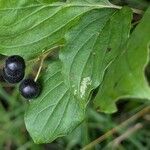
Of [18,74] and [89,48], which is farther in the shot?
[18,74]

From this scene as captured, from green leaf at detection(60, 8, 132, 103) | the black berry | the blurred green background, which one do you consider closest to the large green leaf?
green leaf at detection(60, 8, 132, 103)

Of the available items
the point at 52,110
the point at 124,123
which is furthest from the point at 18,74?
the point at 124,123

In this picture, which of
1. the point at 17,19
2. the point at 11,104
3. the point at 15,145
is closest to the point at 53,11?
the point at 17,19

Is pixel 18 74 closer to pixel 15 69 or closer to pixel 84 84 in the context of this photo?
pixel 15 69

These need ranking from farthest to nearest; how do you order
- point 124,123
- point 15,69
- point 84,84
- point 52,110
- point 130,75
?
point 124,123, point 52,110, point 15,69, point 84,84, point 130,75

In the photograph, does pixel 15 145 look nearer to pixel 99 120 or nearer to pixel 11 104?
pixel 11 104

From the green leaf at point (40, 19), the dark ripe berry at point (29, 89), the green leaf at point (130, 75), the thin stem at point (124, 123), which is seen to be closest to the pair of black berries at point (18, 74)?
the dark ripe berry at point (29, 89)

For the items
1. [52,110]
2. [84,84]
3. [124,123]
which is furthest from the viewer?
[124,123]

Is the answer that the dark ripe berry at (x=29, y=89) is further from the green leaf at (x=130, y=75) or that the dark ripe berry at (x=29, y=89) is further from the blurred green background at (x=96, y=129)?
the blurred green background at (x=96, y=129)
